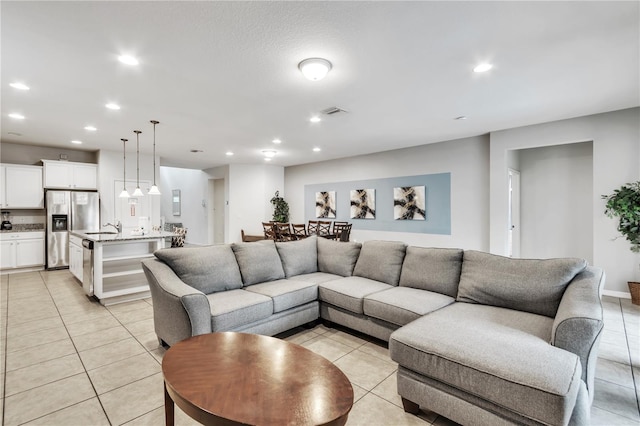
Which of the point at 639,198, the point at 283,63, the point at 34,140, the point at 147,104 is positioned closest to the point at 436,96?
the point at 283,63

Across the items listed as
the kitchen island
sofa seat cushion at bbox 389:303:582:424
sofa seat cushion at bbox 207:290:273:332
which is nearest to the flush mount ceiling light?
sofa seat cushion at bbox 207:290:273:332

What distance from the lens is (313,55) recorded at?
265 centimetres

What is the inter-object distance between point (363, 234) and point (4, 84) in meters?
6.64

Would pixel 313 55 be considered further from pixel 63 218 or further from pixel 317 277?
pixel 63 218

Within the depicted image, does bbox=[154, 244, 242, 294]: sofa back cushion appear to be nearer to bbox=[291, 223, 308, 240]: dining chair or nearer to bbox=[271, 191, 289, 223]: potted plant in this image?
bbox=[291, 223, 308, 240]: dining chair

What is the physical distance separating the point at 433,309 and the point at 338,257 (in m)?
1.48

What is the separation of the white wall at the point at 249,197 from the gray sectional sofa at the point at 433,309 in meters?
5.24

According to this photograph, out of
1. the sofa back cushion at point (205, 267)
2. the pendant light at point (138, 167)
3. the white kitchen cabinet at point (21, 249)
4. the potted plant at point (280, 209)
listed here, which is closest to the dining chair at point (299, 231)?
the potted plant at point (280, 209)

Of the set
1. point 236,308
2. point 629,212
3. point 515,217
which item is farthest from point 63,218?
point 629,212

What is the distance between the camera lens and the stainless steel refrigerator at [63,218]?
6.08 meters

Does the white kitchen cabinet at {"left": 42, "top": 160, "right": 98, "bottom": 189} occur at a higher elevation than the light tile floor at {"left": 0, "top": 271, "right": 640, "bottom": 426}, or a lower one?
higher

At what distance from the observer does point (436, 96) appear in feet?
12.0

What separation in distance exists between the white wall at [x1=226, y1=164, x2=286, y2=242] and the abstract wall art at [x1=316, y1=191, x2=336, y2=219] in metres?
1.60

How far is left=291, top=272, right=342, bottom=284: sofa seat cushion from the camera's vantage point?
3437 mm
